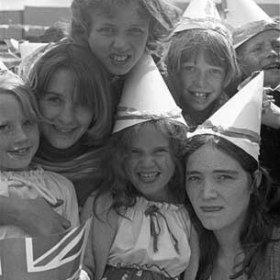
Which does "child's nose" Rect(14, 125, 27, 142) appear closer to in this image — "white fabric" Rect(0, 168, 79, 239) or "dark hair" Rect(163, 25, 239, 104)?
"white fabric" Rect(0, 168, 79, 239)

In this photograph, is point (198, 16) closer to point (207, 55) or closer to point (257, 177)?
point (207, 55)

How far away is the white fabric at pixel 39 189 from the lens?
5.33 ft

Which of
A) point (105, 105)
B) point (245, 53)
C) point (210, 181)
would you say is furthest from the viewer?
point (245, 53)

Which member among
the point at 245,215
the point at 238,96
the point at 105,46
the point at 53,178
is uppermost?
the point at 105,46

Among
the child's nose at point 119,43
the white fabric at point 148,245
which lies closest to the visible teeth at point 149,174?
the white fabric at point 148,245

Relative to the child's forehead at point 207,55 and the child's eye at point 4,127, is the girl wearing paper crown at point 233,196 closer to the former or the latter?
the child's forehead at point 207,55

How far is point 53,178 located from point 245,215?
0.61 m

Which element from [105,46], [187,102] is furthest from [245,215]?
[105,46]

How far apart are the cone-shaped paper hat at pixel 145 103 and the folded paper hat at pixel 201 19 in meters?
0.41

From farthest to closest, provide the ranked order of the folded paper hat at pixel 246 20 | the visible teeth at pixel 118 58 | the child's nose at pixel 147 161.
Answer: the folded paper hat at pixel 246 20 < the visible teeth at pixel 118 58 < the child's nose at pixel 147 161

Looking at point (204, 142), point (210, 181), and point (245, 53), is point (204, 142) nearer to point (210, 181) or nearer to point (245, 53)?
point (210, 181)

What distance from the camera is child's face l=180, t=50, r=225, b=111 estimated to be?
6.82ft

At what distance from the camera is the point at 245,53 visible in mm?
2508

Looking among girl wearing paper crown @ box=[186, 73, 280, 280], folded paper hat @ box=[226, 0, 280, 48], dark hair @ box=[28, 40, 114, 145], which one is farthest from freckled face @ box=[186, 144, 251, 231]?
folded paper hat @ box=[226, 0, 280, 48]
